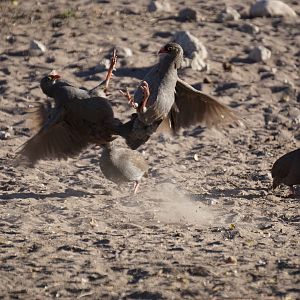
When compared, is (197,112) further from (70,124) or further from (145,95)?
(70,124)

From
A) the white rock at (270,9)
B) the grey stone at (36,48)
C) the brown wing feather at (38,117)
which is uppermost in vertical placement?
the brown wing feather at (38,117)

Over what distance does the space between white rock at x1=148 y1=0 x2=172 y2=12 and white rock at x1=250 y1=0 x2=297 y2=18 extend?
1341 mm

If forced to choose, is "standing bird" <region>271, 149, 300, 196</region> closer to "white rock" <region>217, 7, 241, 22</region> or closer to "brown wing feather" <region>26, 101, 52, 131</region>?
"brown wing feather" <region>26, 101, 52, 131</region>

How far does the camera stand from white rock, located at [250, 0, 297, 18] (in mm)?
14398

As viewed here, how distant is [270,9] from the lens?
14.5m

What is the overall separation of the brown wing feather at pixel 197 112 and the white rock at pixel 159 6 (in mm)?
5152

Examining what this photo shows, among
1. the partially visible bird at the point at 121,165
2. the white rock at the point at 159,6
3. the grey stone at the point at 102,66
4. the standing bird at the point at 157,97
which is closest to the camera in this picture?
the standing bird at the point at 157,97

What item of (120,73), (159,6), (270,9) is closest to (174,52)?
(120,73)

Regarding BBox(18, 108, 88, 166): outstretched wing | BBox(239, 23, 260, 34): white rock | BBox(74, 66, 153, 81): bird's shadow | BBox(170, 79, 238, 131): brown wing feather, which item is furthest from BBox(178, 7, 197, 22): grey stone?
BBox(18, 108, 88, 166): outstretched wing

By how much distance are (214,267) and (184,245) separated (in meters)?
0.63

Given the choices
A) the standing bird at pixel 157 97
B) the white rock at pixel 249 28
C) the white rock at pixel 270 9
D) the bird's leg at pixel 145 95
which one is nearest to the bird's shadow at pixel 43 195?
the standing bird at pixel 157 97

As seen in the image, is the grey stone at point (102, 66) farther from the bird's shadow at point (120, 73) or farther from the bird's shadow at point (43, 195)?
the bird's shadow at point (43, 195)

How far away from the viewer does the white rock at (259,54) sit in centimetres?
1284

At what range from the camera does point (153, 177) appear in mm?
9805
